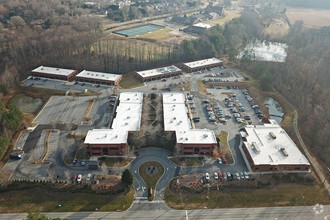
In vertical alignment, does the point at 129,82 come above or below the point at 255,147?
above

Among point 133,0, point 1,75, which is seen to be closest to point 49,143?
point 1,75

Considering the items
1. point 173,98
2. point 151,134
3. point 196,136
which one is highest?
point 173,98

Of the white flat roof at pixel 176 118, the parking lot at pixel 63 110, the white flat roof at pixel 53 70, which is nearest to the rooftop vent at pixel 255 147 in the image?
the white flat roof at pixel 176 118

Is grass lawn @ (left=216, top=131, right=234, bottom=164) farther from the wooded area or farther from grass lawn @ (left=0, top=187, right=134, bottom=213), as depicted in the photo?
grass lawn @ (left=0, top=187, right=134, bottom=213)

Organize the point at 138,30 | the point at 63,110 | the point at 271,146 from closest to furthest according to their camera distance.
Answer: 1. the point at 271,146
2. the point at 63,110
3. the point at 138,30

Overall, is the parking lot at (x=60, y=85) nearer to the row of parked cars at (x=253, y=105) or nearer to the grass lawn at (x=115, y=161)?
the grass lawn at (x=115, y=161)

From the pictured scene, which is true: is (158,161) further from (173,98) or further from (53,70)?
(53,70)

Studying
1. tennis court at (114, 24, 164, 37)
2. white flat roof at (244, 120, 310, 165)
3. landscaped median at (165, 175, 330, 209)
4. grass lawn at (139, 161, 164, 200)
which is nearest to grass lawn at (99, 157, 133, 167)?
grass lawn at (139, 161, 164, 200)

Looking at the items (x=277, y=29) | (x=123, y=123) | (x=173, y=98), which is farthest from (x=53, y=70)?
(x=277, y=29)
